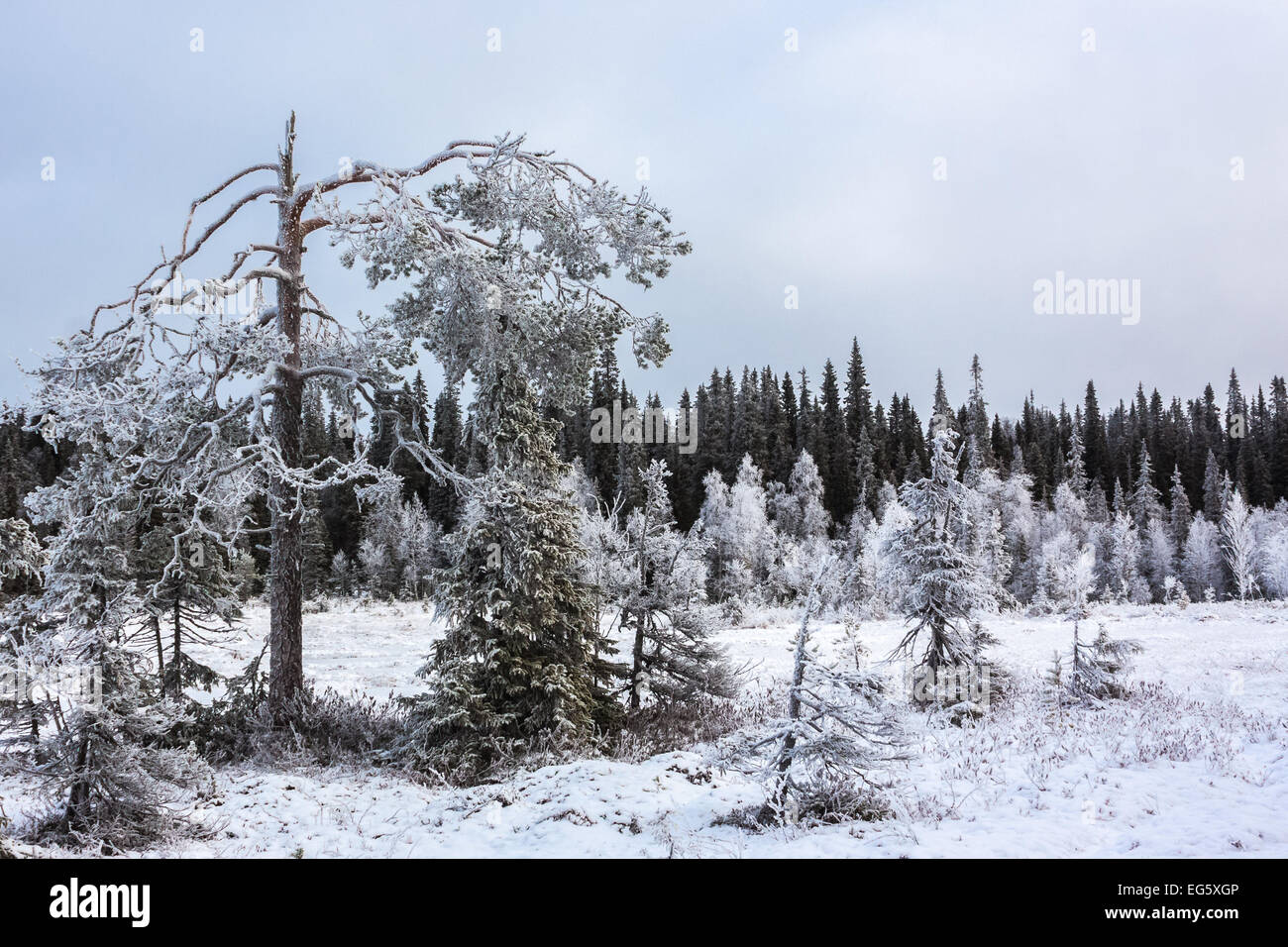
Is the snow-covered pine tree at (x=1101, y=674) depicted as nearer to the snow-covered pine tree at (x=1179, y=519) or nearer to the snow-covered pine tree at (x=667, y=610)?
the snow-covered pine tree at (x=667, y=610)

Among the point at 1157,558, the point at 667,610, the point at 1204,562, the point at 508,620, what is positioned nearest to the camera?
the point at 508,620

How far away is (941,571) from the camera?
12.7m

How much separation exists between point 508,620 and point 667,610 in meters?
3.33

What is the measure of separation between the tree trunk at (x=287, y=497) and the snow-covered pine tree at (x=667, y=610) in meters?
5.21

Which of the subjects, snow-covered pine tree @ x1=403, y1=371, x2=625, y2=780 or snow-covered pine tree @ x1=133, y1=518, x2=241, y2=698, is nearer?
snow-covered pine tree @ x1=403, y1=371, x2=625, y2=780

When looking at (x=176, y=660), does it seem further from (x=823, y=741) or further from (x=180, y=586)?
(x=823, y=741)

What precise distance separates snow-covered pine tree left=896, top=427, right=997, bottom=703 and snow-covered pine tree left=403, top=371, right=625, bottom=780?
20.9 feet

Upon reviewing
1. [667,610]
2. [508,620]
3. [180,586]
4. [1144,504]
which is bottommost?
[667,610]

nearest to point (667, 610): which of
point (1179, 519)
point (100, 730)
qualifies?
point (100, 730)

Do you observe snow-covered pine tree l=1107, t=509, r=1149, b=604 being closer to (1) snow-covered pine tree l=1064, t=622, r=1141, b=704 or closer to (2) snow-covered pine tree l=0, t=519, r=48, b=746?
(1) snow-covered pine tree l=1064, t=622, r=1141, b=704

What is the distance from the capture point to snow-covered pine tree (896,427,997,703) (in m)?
12.7

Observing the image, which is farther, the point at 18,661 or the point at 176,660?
the point at 176,660

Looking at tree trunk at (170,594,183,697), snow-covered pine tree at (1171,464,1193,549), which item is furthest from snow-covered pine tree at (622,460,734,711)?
snow-covered pine tree at (1171,464,1193,549)
